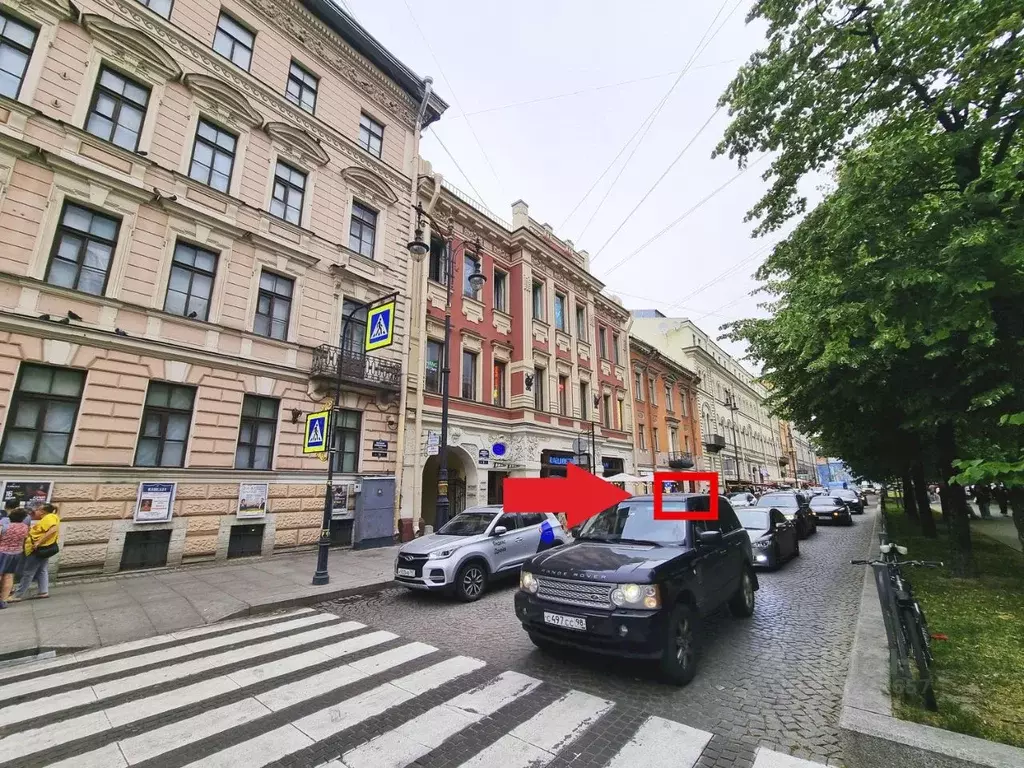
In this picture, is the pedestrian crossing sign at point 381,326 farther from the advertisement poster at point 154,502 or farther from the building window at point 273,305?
the advertisement poster at point 154,502

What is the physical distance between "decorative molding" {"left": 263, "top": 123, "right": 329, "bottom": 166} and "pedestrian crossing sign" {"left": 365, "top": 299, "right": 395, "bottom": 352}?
7.04m

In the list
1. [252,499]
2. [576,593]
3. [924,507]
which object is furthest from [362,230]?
[924,507]

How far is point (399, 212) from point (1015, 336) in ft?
57.2

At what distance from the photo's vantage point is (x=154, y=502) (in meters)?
10.6

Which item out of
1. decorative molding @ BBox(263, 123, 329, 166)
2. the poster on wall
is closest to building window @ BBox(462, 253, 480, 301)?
decorative molding @ BBox(263, 123, 329, 166)

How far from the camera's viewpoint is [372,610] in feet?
26.6

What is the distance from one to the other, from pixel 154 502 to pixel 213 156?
9.84m

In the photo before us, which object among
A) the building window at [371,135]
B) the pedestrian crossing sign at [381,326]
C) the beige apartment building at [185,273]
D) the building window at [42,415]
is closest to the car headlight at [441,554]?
the beige apartment building at [185,273]

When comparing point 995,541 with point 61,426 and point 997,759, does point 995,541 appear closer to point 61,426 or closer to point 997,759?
point 997,759

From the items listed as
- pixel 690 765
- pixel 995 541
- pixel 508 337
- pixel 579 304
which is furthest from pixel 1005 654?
pixel 579 304

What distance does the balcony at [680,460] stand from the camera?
31.4m

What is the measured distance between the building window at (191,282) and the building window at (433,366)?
24.8 ft

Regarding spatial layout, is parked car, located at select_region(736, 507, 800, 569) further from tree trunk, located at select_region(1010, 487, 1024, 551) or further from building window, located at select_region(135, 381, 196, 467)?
building window, located at select_region(135, 381, 196, 467)

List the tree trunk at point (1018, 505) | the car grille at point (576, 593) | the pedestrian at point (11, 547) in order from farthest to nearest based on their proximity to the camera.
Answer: the pedestrian at point (11, 547)
the tree trunk at point (1018, 505)
the car grille at point (576, 593)
